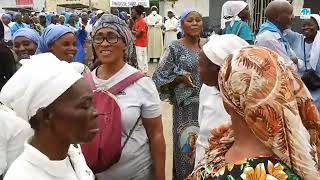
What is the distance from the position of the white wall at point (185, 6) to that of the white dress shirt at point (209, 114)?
20.7 m

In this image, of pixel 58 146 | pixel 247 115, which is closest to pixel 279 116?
pixel 247 115

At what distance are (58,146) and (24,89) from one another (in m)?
0.26

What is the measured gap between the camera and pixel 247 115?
2.06 m

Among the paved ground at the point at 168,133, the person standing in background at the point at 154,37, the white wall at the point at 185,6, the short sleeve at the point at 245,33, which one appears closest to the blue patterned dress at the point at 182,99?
the paved ground at the point at 168,133

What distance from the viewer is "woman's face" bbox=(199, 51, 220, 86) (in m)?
3.29

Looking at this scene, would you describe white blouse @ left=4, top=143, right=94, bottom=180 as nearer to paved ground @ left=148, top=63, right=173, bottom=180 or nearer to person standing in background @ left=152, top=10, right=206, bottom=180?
person standing in background @ left=152, top=10, right=206, bottom=180

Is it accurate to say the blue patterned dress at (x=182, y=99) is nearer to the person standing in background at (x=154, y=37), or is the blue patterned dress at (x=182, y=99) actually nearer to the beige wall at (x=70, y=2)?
the person standing in background at (x=154, y=37)

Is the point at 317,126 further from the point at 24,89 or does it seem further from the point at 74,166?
the point at 24,89

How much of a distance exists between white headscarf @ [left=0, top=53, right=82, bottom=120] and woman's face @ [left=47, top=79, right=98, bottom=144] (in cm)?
4

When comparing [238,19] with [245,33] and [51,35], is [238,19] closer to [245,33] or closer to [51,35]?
[245,33]

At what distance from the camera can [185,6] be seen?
2630cm

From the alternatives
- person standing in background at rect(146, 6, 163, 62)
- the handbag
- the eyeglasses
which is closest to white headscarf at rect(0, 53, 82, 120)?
the eyeglasses

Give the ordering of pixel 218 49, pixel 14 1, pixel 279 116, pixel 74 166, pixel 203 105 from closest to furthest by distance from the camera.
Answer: pixel 279 116, pixel 74 166, pixel 218 49, pixel 203 105, pixel 14 1

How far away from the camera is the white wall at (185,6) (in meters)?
24.8
